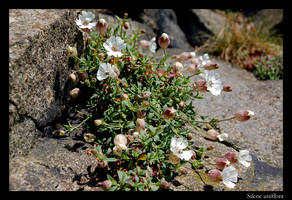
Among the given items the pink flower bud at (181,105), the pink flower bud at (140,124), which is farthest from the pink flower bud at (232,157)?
the pink flower bud at (140,124)

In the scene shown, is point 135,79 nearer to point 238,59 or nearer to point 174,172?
point 174,172

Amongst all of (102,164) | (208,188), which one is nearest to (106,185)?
(102,164)

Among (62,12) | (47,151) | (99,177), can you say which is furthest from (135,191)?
(62,12)

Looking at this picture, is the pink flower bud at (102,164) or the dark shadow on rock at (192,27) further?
the dark shadow on rock at (192,27)

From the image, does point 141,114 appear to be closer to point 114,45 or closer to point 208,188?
point 114,45

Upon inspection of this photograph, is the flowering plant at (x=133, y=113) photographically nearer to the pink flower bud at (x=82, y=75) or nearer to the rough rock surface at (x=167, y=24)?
the pink flower bud at (x=82, y=75)

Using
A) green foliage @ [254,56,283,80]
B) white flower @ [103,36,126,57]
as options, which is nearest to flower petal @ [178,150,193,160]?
white flower @ [103,36,126,57]

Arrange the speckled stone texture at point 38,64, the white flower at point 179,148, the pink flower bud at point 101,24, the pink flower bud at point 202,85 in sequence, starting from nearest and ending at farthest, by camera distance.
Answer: the speckled stone texture at point 38,64, the white flower at point 179,148, the pink flower bud at point 101,24, the pink flower bud at point 202,85

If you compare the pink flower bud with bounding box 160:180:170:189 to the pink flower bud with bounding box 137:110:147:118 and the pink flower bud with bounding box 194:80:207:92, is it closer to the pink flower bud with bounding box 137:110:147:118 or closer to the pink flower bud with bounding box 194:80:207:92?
the pink flower bud with bounding box 137:110:147:118
